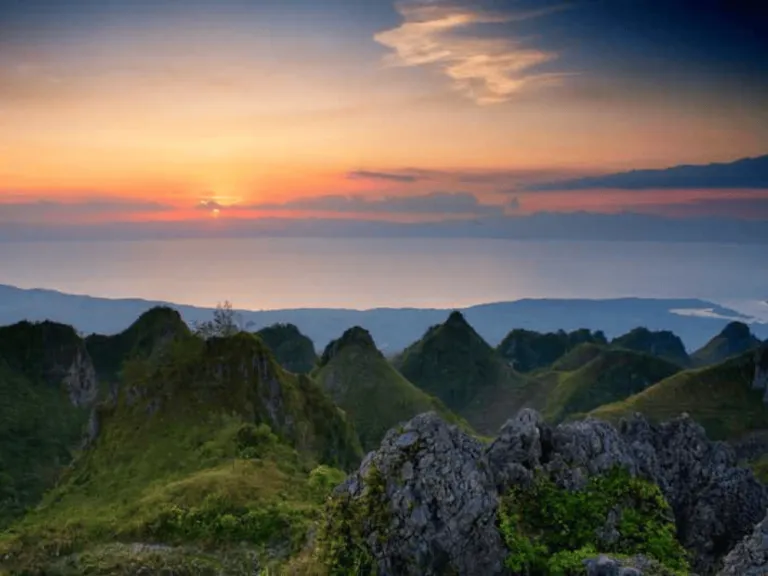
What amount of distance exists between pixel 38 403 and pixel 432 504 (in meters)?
91.0

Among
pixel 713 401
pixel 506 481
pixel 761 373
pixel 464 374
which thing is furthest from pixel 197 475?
pixel 464 374

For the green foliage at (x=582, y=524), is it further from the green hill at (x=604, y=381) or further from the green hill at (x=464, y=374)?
the green hill at (x=464, y=374)

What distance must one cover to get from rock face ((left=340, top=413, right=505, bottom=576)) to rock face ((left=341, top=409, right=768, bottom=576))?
3 cm

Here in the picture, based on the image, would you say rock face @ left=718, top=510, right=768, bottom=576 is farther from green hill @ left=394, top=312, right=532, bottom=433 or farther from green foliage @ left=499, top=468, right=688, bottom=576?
green hill @ left=394, top=312, right=532, bottom=433

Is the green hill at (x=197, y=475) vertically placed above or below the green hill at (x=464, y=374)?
above

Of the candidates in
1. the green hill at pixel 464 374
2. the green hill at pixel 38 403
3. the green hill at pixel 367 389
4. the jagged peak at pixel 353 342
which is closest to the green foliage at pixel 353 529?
the green hill at pixel 38 403

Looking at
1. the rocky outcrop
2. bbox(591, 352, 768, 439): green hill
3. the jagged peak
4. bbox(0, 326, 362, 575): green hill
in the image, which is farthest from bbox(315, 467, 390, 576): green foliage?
the rocky outcrop

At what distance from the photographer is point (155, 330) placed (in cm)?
11288

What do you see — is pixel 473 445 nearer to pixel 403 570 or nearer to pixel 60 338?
pixel 403 570

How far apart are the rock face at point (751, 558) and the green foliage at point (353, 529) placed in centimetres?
850

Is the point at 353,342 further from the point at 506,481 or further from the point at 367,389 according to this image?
the point at 506,481

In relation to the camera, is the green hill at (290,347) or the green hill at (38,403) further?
the green hill at (290,347)

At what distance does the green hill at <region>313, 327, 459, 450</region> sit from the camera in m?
113

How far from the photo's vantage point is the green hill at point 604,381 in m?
146
